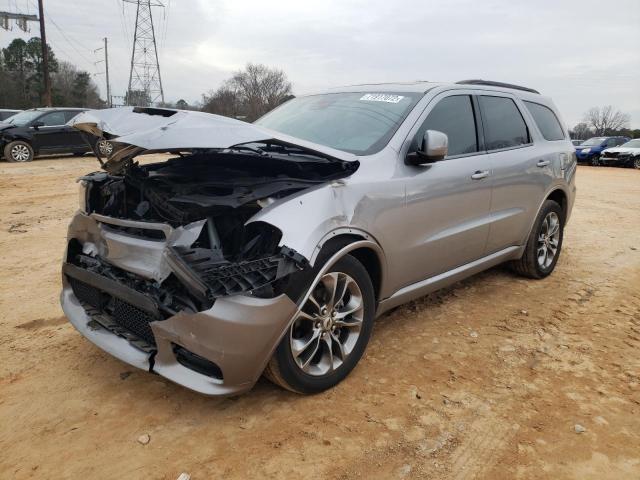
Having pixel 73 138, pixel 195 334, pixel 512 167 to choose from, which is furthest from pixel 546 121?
pixel 73 138

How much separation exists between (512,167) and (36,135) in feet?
48.8

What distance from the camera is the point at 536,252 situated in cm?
489

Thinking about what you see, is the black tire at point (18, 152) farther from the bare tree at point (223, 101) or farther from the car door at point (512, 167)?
the bare tree at point (223, 101)

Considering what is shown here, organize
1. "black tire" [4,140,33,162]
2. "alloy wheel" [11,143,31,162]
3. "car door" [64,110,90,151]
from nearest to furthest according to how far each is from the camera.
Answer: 1. "black tire" [4,140,33,162]
2. "alloy wheel" [11,143,31,162]
3. "car door" [64,110,90,151]

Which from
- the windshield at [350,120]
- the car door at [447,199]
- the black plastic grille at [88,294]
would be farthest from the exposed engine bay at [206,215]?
the car door at [447,199]

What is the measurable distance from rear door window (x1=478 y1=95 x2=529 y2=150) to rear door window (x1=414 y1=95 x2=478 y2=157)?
199 millimetres

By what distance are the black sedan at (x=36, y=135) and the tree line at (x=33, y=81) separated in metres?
32.4

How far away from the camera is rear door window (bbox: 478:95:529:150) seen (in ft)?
13.7

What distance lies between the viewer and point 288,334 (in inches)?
102

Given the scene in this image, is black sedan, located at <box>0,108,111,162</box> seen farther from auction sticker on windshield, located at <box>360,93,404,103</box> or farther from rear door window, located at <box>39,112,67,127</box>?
auction sticker on windshield, located at <box>360,93,404,103</box>

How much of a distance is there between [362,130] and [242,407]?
1.97 m

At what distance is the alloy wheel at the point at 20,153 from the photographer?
1466cm

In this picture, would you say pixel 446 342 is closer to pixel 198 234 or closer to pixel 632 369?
pixel 632 369

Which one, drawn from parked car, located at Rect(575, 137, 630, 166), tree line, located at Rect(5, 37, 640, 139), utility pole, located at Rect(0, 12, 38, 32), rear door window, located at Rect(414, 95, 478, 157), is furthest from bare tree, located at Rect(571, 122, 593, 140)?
rear door window, located at Rect(414, 95, 478, 157)
